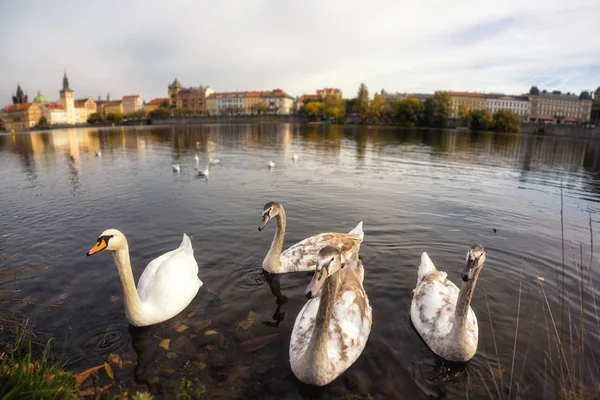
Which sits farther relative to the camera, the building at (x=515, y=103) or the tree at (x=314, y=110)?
the building at (x=515, y=103)

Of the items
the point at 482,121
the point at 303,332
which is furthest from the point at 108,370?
the point at 482,121

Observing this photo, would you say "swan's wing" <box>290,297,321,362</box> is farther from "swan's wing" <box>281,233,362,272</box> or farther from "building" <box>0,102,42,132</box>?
"building" <box>0,102,42,132</box>

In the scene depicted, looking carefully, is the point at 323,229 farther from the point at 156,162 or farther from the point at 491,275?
the point at 156,162

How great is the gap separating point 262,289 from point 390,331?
296cm

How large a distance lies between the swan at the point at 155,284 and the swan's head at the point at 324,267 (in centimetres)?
352

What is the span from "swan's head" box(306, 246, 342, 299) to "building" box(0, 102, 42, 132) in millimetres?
228748

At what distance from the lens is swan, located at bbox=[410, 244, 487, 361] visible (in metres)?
5.32

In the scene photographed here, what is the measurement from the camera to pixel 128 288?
609 cm

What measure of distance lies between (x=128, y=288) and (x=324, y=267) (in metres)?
3.75

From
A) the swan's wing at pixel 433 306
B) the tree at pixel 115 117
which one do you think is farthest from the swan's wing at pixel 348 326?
the tree at pixel 115 117

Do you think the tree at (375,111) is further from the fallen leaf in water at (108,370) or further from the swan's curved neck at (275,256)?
the fallen leaf in water at (108,370)

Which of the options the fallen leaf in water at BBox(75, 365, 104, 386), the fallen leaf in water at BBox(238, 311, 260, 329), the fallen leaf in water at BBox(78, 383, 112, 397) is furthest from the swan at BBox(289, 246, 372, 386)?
the fallen leaf in water at BBox(75, 365, 104, 386)

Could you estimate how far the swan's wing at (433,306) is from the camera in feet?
19.8

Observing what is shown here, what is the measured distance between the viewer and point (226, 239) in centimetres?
1071
